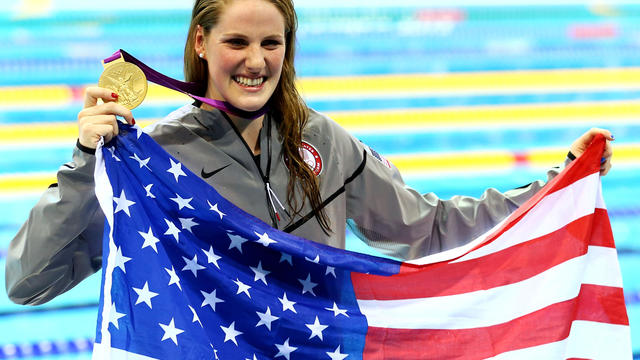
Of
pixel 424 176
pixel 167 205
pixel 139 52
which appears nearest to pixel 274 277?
pixel 167 205

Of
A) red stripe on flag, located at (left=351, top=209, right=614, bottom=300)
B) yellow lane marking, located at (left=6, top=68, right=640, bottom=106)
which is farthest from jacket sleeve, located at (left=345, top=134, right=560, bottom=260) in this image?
yellow lane marking, located at (left=6, top=68, right=640, bottom=106)

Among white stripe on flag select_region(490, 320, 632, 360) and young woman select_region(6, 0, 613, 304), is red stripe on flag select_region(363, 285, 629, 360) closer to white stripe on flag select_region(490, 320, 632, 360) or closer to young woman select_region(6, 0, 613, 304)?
white stripe on flag select_region(490, 320, 632, 360)

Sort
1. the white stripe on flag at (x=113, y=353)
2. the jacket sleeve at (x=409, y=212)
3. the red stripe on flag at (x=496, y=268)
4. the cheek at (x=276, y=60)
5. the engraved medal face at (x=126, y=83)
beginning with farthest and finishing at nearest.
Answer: the jacket sleeve at (x=409, y=212)
the red stripe on flag at (x=496, y=268)
the cheek at (x=276, y=60)
the engraved medal face at (x=126, y=83)
the white stripe on flag at (x=113, y=353)

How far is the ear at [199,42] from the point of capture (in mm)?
1891

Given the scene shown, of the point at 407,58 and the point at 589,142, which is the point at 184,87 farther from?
the point at 407,58

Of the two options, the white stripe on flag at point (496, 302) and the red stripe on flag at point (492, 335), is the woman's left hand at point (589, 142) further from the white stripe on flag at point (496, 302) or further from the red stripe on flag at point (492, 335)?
the red stripe on flag at point (492, 335)

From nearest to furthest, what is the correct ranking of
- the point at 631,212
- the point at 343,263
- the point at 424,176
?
the point at 343,263, the point at 631,212, the point at 424,176

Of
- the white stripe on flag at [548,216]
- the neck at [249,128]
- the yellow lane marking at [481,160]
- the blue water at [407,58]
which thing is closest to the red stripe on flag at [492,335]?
the white stripe on flag at [548,216]

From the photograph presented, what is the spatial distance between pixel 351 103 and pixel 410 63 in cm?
81

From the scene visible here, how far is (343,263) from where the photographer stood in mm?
1893

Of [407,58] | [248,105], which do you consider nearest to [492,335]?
[248,105]

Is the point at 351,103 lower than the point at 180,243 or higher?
lower

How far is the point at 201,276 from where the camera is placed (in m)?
1.79

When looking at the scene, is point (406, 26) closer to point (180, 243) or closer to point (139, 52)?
point (139, 52)
